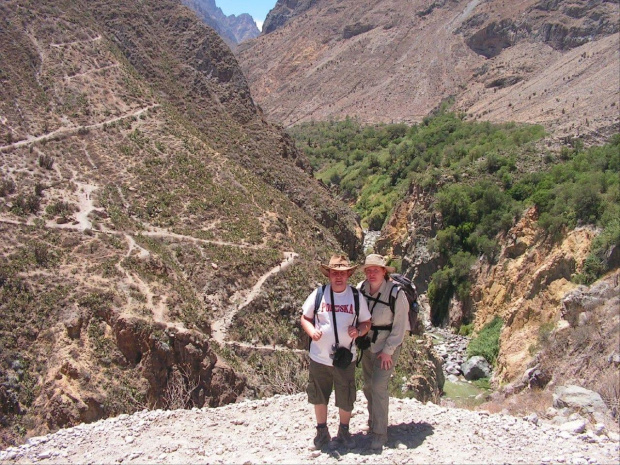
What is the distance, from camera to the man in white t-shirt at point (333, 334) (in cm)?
572

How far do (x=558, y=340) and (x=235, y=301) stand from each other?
10.8m

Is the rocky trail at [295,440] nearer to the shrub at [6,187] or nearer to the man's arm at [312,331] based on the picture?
the man's arm at [312,331]

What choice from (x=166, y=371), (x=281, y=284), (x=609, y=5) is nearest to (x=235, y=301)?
(x=281, y=284)

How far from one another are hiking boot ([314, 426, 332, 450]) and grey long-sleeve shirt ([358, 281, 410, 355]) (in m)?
1.02

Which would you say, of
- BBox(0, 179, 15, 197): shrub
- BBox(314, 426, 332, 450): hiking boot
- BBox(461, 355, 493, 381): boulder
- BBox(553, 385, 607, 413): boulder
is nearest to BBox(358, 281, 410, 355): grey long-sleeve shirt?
BBox(314, 426, 332, 450): hiking boot

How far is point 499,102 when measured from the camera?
212 feet

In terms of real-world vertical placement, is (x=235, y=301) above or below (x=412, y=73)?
below

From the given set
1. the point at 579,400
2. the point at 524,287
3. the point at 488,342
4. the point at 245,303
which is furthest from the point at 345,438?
the point at 524,287

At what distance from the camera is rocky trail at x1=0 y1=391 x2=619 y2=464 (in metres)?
5.53

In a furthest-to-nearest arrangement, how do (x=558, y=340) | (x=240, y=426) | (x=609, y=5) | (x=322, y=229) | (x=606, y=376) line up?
(x=609, y=5) → (x=322, y=229) → (x=558, y=340) → (x=606, y=376) → (x=240, y=426)

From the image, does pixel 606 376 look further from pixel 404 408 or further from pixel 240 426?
pixel 240 426

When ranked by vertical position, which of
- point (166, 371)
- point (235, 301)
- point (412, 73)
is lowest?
point (166, 371)

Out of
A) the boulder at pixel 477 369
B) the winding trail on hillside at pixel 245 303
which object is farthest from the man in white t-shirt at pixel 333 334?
the boulder at pixel 477 369

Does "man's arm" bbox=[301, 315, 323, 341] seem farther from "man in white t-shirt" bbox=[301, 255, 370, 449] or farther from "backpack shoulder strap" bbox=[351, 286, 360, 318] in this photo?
"backpack shoulder strap" bbox=[351, 286, 360, 318]
